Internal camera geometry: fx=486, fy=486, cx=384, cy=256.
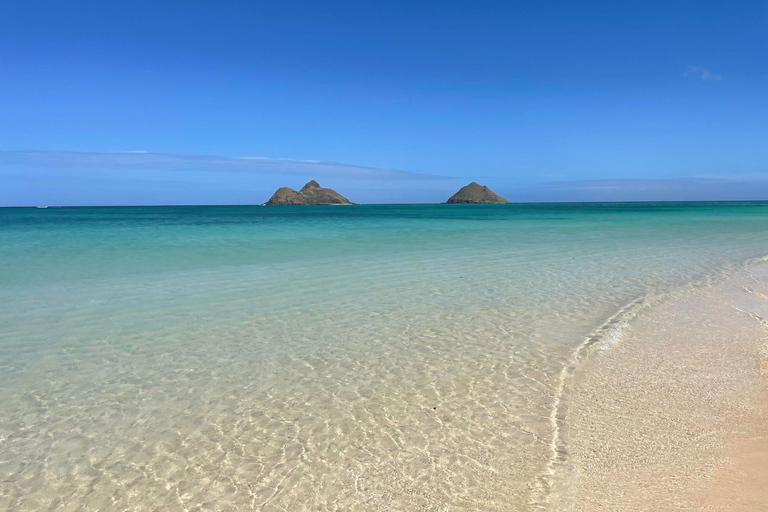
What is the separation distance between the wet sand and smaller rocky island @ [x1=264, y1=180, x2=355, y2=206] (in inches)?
6686

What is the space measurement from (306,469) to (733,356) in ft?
15.2

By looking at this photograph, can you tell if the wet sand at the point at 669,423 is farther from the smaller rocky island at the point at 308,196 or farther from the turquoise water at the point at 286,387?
the smaller rocky island at the point at 308,196

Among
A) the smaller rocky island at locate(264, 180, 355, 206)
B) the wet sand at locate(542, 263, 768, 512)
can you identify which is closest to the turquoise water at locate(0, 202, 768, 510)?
the wet sand at locate(542, 263, 768, 512)

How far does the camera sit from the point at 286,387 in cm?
459

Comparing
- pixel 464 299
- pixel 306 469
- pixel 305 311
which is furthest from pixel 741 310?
pixel 306 469

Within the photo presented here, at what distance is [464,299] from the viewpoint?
824 centimetres

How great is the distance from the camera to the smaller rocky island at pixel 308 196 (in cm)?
17100

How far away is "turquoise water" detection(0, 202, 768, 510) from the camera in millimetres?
3084

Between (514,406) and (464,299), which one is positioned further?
(464,299)

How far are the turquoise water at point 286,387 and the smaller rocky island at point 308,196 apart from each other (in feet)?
538

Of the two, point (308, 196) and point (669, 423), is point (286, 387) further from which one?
point (308, 196)

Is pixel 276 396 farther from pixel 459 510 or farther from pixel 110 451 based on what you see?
pixel 459 510

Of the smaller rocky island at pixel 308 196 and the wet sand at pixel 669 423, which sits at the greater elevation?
the smaller rocky island at pixel 308 196

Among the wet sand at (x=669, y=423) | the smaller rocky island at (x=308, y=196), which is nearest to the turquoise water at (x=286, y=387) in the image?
the wet sand at (x=669, y=423)
